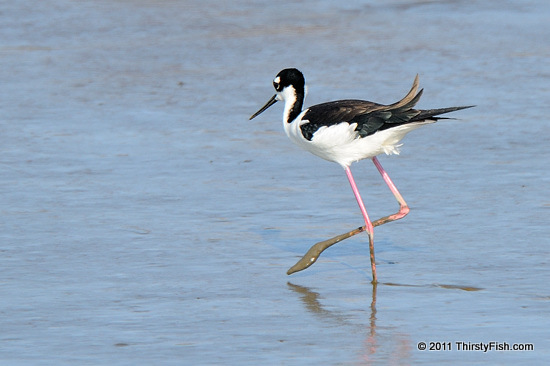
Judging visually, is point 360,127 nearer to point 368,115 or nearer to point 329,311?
point 368,115

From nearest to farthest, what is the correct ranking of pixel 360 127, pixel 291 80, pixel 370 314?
pixel 370 314 → pixel 360 127 → pixel 291 80

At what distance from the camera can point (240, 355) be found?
17.4 feet

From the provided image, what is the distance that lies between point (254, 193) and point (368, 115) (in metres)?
1.91

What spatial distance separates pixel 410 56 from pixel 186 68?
256 cm

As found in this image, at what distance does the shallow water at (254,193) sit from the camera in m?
5.68

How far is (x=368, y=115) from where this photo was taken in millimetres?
6875

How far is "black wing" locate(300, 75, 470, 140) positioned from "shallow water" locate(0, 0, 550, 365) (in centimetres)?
83

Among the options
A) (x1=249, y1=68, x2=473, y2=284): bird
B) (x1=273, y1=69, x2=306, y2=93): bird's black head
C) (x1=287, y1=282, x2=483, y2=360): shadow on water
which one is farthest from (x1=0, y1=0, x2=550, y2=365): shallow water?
(x1=273, y1=69, x2=306, y2=93): bird's black head

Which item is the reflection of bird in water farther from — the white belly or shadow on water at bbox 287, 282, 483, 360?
the white belly

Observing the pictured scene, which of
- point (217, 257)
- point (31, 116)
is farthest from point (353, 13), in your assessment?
point (217, 257)

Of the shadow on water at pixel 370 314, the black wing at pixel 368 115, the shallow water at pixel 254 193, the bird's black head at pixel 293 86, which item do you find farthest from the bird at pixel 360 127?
the shallow water at pixel 254 193

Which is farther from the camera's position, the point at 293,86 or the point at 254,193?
the point at 254,193

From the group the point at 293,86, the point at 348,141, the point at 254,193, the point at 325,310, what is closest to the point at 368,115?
the point at 348,141

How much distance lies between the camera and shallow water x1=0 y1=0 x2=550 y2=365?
5684 millimetres
